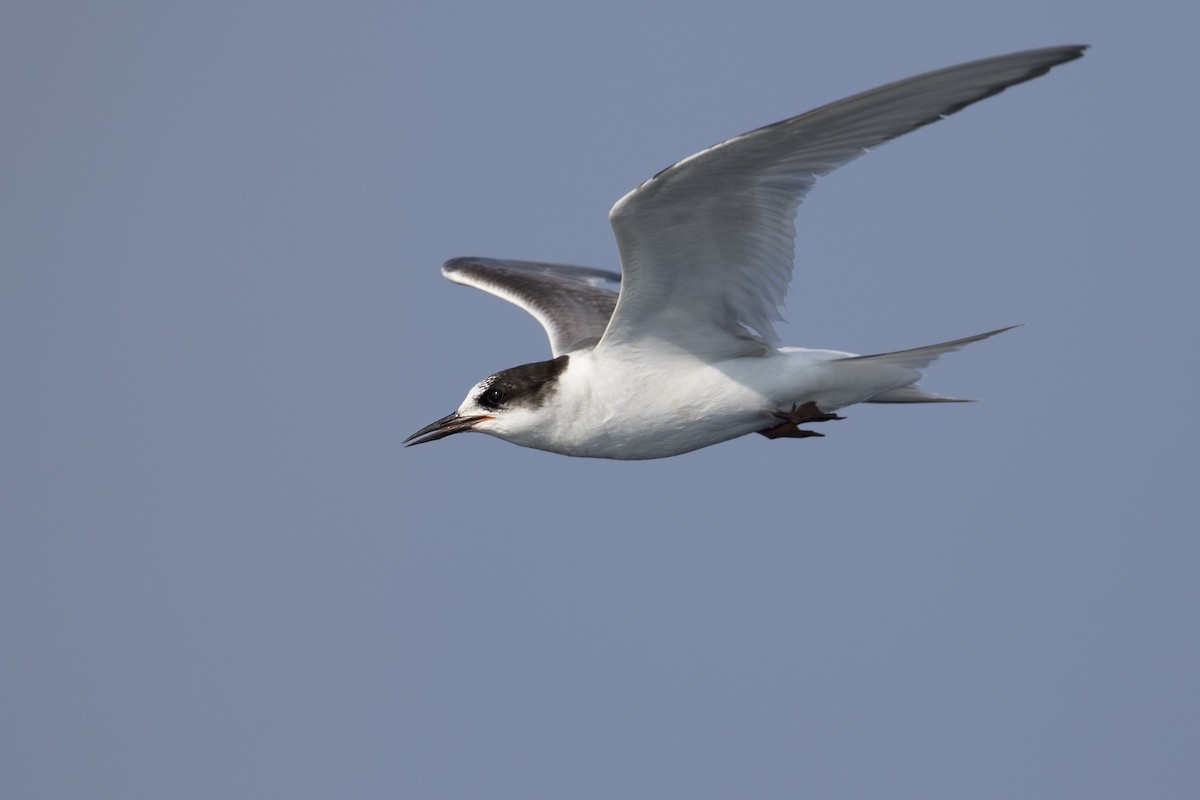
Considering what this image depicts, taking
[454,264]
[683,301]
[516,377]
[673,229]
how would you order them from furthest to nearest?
[454,264]
[516,377]
[683,301]
[673,229]

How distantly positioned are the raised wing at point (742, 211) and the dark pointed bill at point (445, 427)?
112cm

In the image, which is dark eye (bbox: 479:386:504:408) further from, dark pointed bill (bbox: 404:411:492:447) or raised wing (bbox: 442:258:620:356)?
raised wing (bbox: 442:258:620:356)

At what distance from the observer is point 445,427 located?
932cm

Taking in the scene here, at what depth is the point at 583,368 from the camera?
28.6 feet

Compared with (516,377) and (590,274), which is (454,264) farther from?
(516,377)

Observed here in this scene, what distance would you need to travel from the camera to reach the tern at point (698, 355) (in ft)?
24.6

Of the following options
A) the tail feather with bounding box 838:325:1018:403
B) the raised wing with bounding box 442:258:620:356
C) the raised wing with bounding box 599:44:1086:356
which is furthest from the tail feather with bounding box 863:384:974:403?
the raised wing with bounding box 442:258:620:356

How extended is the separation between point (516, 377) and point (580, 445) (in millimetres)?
593

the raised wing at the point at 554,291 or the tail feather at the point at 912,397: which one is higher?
the raised wing at the point at 554,291

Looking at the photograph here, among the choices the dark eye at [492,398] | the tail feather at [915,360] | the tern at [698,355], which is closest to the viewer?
the tern at [698,355]

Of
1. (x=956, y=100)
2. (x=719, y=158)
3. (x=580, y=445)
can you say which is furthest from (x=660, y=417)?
(x=956, y=100)

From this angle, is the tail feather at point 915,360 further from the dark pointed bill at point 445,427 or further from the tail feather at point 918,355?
the dark pointed bill at point 445,427

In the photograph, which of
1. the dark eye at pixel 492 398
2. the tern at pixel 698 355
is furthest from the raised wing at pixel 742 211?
the dark eye at pixel 492 398

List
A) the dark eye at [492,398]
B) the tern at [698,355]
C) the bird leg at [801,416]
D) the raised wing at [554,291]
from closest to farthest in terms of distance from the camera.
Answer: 1. the tern at [698,355]
2. the bird leg at [801,416]
3. the dark eye at [492,398]
4. the raised wing at [554,291]
